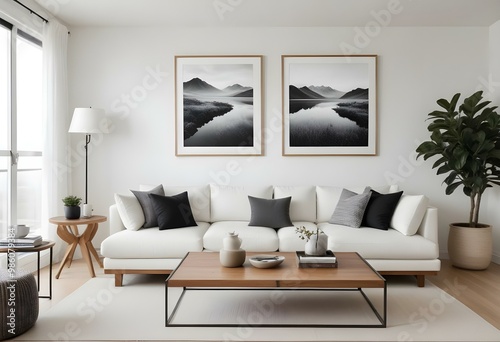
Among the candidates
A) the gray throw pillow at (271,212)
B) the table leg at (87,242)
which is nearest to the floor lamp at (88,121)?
the table leg at (87,242)

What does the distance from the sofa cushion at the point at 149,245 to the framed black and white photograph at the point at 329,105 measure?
1857 mm

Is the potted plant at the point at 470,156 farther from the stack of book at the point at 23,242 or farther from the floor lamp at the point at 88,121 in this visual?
the stack of book at the point at 23,242

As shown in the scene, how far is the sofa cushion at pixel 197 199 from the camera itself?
5.00 metres

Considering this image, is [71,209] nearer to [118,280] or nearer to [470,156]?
[118,280]

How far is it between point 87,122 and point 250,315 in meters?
2.86

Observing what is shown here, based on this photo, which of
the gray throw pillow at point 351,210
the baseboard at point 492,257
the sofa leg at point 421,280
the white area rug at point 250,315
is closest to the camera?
the white area rug at point 250,315

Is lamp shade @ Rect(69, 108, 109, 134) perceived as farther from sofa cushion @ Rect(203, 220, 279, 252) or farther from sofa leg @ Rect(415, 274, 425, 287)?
sofa leg @ Rect(415, 274, 425, 287)

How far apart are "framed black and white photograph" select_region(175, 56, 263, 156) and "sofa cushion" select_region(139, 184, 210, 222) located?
1.91 ft

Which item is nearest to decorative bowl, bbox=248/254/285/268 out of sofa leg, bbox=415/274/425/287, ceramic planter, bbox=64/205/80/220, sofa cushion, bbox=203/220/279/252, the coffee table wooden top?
the coffee table wooden top

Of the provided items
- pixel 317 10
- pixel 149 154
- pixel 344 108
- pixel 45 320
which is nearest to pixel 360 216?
pixel 344 108

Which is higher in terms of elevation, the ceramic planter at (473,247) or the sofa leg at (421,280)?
the ceramic planter at (473,247)

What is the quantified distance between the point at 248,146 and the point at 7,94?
2.60 m

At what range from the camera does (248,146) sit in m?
5.46

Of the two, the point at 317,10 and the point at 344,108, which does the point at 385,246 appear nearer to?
the point at 344,108
